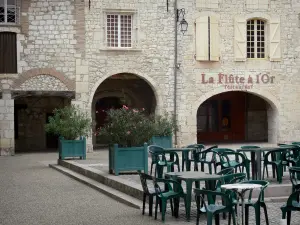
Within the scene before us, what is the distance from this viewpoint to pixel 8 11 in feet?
72.2

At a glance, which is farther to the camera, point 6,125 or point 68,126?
point 6,125

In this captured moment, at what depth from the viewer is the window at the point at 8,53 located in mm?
21844

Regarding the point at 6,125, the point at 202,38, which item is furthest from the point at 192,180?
the point at 202,38

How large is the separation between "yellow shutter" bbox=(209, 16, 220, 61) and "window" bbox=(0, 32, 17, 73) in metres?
7.01

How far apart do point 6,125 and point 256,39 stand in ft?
31.7

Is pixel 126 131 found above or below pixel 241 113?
below

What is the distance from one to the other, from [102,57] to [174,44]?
267 centimetres

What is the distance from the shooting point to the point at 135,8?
2278cm

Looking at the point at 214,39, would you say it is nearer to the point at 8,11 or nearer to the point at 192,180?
the point at 8,11

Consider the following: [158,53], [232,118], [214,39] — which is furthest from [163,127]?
[232,118]

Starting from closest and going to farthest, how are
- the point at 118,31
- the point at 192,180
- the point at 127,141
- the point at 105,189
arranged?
the point at 192,180
the point at 105,189
the point at 127,141
the point at 118,31

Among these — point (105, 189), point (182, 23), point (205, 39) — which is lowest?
point (105, 189)

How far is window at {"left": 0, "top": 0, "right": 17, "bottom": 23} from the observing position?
21.9 metres

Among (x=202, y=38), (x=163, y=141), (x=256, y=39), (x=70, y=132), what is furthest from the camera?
(x=256, y=39)
